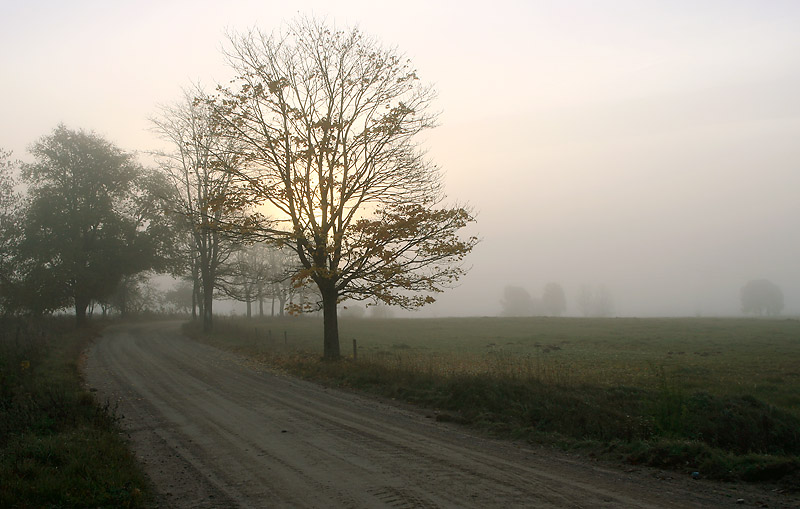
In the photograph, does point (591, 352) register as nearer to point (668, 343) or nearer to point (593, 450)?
point (668, 343)

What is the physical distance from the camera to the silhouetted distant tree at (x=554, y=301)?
455ft

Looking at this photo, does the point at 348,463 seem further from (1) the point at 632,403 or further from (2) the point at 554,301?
(2) the point at 554,301

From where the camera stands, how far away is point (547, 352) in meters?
27.8

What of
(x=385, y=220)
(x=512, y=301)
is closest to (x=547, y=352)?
(x=385, y=220)

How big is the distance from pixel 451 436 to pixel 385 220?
10240 mm

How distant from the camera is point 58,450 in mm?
8055

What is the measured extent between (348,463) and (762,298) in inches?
5797

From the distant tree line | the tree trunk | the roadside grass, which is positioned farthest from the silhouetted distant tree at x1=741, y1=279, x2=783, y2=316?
the tree trunk

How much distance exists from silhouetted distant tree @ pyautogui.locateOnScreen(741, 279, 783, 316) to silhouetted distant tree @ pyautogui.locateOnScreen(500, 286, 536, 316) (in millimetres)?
53113

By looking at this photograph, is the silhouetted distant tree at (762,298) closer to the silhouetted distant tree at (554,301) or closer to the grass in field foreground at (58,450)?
the silhouetted distant tree at (554,301)

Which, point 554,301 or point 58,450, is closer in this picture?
point 58,450

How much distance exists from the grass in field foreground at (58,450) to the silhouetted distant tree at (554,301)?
135m

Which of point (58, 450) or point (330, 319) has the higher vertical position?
point (330, 319)

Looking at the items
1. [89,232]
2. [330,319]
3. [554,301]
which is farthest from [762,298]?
[89,232]
